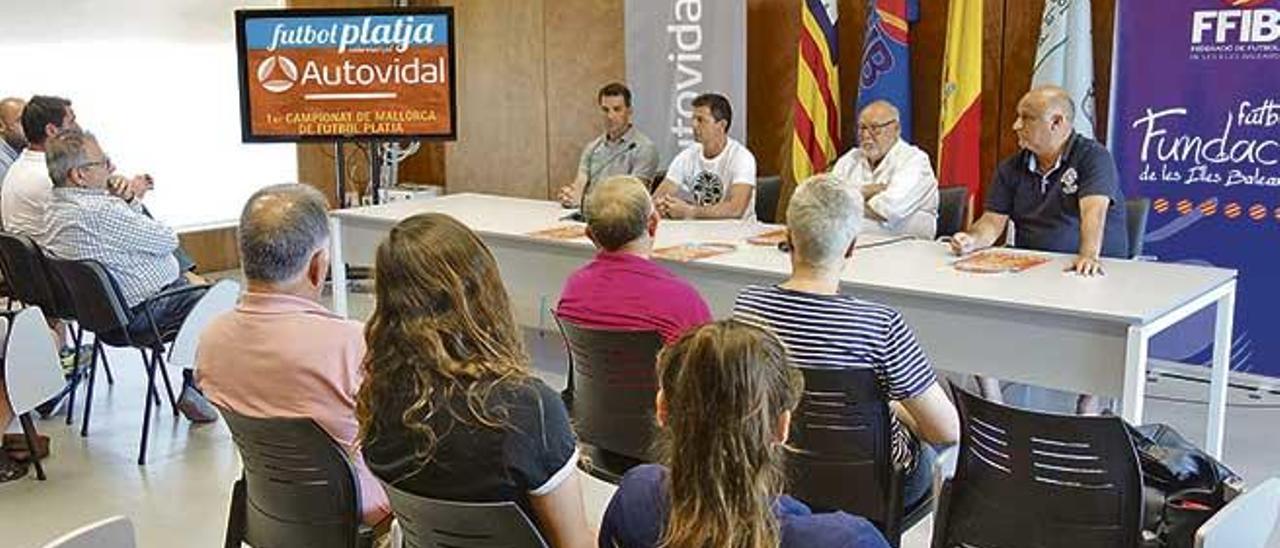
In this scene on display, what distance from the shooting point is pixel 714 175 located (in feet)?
17.8

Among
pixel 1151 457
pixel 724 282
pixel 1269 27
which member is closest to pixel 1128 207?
pixel 1269 27

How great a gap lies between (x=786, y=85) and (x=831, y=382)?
3972 mm

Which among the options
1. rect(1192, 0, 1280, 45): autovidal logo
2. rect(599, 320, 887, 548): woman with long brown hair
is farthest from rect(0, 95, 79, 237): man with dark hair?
rect(1192, 0, 1280, 45): autovidal logo

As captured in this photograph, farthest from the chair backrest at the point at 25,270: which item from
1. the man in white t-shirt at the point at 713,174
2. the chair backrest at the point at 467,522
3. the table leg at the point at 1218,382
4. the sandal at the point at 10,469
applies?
the table leg at the point at 1218,382

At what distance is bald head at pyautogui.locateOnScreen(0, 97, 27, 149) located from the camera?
5.56 metres

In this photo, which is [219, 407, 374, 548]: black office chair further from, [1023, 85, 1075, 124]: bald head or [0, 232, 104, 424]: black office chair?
[1023, 85, 1075, 124]: bald head

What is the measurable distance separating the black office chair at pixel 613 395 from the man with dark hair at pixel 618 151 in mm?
2751

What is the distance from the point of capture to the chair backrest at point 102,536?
1615mm

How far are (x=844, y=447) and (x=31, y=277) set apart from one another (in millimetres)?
3143

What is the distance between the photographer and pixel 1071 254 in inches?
163

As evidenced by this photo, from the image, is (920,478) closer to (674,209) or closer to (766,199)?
(674,209)

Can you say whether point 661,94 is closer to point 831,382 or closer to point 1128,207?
point 1128,207

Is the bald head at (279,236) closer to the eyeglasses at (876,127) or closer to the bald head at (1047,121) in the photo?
the bald head at (1047,121)

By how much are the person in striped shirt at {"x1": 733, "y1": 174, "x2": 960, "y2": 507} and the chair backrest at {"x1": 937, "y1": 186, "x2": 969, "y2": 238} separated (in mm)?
2110
